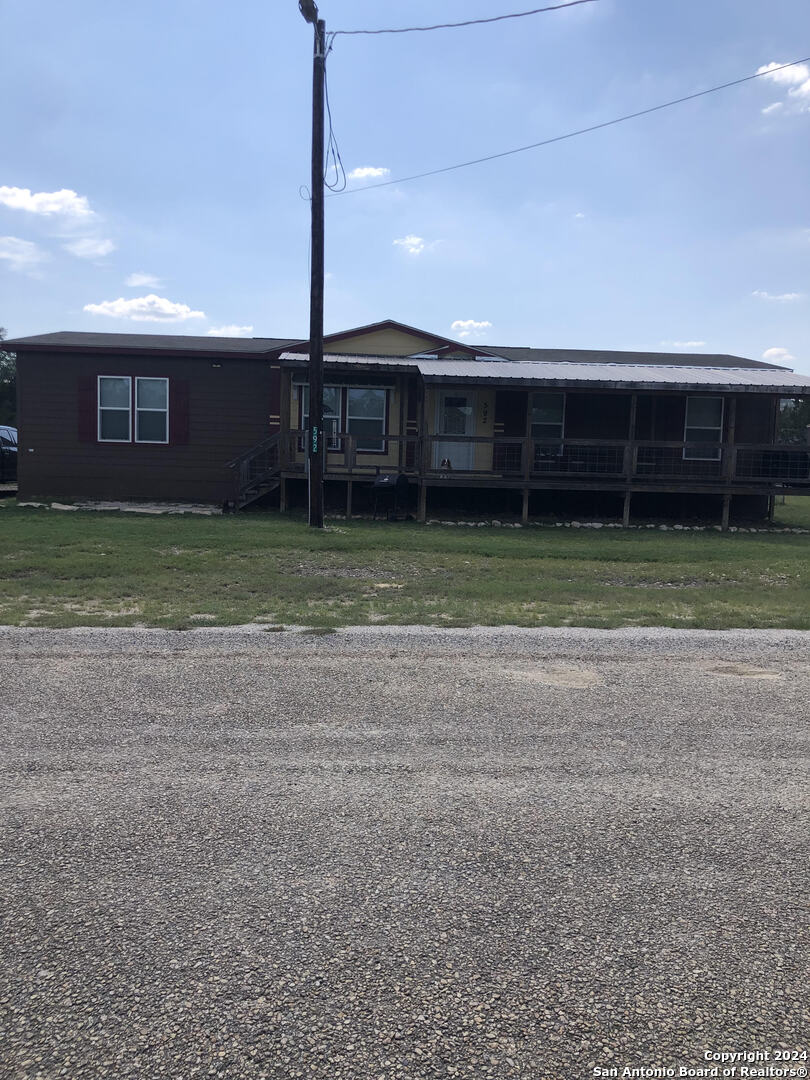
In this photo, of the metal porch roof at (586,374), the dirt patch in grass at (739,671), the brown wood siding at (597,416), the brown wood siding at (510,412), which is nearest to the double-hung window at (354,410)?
the metal porch roof at (586,374)

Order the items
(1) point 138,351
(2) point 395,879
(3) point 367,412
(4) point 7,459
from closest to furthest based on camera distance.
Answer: (2) point 395,879 < (1) point 138,351 < (3) point 367,412 < (4) point 7,459

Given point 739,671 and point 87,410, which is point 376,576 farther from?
point 87,410

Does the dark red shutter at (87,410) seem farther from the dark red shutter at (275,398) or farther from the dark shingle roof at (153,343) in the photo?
the dark red shutter at (275,398)

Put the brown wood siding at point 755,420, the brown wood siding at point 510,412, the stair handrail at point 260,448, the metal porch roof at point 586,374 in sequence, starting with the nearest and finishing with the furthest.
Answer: the metal porch roof at point 586,374
the stair handrail at point 260,448
the brown wood siding at point 510,412
the brown wood siding at point 755,420

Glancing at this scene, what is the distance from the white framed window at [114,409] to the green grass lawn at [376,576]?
419cm

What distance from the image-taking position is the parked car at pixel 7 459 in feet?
69.2

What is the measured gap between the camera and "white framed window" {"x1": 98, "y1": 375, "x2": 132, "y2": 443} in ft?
61.7

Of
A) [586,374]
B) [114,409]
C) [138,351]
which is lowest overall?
[114,409]

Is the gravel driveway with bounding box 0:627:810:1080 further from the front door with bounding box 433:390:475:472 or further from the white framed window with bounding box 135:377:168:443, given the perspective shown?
the white framed window with bounding box 135:377:168:443

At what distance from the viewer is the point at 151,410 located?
62.0 feet

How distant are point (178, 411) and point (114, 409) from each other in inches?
57.6

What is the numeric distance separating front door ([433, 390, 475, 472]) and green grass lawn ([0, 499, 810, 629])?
404cm

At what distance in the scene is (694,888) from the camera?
302 centimetres

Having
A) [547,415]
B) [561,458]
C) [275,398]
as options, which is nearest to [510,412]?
[547,415]
